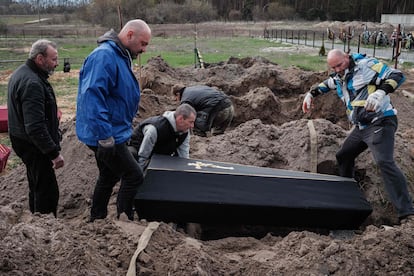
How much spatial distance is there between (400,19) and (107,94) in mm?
53012

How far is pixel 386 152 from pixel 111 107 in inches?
106

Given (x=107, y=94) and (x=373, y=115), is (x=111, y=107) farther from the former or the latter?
(x=373, y=115)

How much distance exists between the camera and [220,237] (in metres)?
4.61

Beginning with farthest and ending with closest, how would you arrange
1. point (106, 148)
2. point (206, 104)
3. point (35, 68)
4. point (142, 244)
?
point (206, 104) < point (35, 68) < point (106, 148) < point (142, 244)

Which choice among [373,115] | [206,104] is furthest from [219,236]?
[206,104]

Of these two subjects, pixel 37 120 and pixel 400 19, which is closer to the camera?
pixel 37 120

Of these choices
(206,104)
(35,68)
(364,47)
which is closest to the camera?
(35,68)

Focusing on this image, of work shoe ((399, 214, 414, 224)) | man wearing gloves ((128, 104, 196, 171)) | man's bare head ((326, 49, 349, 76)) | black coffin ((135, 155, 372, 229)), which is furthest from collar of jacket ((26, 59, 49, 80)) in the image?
work shoe ((399, 214, 414, 224))

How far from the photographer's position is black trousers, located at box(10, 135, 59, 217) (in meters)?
4.19

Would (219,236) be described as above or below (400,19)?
below

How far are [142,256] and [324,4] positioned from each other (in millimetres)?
67165

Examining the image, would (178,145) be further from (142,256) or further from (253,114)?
(253,114)

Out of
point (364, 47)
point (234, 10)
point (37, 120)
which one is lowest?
point (364, 47)

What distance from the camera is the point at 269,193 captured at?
427 cm
